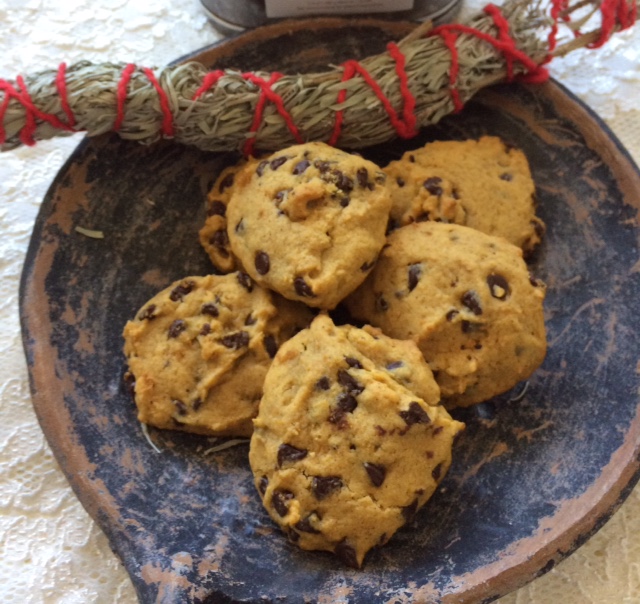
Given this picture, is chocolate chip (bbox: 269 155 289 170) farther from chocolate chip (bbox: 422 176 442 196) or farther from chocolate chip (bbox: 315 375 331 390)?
chocolate chip (bbox: 315 375 331 390)

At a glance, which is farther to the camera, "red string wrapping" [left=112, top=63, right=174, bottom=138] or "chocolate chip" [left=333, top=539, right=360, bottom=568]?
"red string wrapping" [left=112, top=63, right=174, bottom=138]

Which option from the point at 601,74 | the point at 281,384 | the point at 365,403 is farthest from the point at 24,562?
the point at 601,74

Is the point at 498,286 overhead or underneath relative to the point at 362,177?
underneath

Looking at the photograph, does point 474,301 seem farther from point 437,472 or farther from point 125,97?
point 125,97

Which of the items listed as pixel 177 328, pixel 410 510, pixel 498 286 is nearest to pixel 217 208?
pixel 177 328

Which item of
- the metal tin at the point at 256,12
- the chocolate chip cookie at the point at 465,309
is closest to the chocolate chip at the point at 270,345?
the chocolate chip cookie at the point at 465,309

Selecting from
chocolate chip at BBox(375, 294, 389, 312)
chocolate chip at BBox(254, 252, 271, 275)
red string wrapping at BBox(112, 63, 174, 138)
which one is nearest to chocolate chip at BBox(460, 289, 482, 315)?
chocolate chip at BBox(375, 294, 389, 312)

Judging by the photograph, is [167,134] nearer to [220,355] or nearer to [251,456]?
[220,355]
